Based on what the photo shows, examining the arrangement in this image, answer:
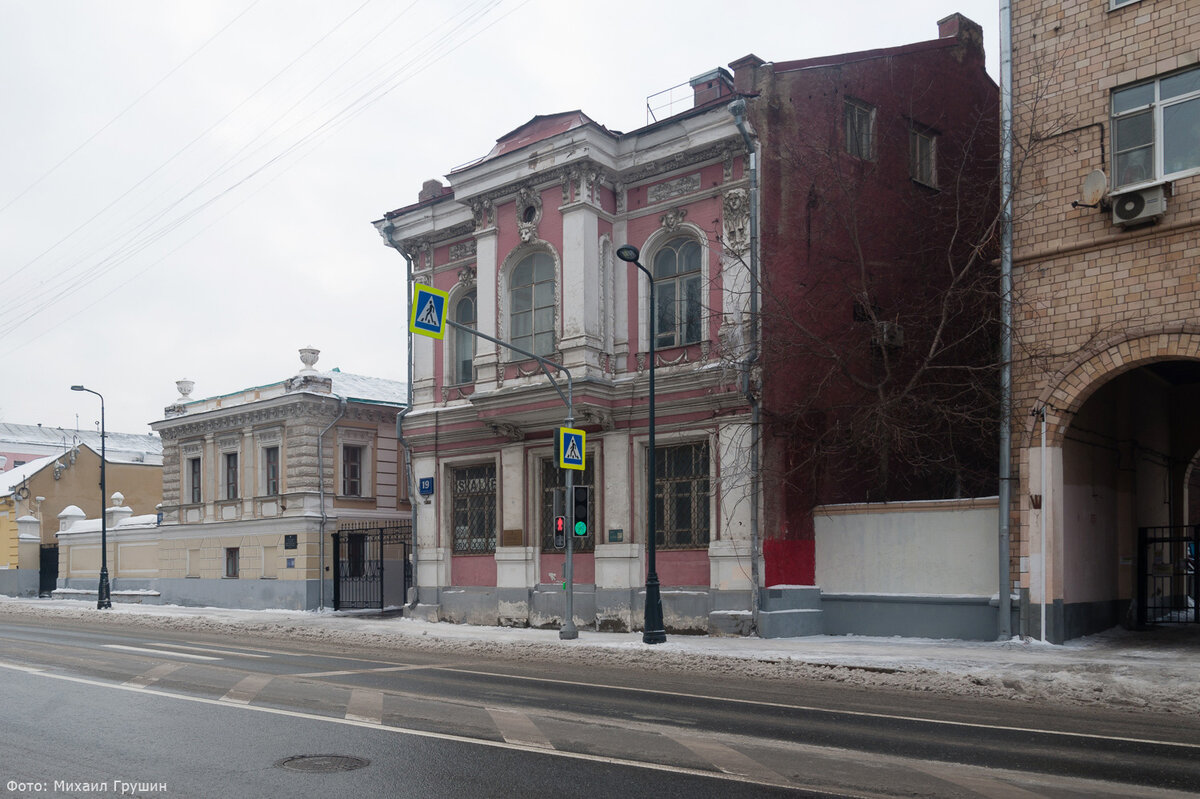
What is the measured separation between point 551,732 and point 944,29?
21.5 m

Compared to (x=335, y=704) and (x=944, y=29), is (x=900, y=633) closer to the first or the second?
(x=335, y=704)

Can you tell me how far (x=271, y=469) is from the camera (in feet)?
108

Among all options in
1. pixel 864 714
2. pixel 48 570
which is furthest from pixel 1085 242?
pixel 48 570

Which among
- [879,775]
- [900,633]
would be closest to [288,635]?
[900,633]

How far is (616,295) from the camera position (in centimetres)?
2244

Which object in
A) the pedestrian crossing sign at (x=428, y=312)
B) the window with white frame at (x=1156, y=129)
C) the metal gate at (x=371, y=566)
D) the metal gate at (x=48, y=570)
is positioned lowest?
the metal gate at (x=48, y=570)

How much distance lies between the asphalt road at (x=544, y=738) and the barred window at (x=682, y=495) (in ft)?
22.9

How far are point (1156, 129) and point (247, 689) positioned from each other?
1516 centimetres

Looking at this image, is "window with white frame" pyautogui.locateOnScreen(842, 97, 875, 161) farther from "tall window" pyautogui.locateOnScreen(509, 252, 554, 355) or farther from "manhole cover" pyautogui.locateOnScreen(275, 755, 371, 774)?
"manhole cover" pyautogui.locateOnScreen(275, 755, 371, 774)

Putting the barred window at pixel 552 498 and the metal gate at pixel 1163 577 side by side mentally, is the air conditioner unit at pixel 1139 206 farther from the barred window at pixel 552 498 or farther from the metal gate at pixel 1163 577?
the barred window at pixel 552 498

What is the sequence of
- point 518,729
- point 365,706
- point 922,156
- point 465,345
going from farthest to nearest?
point 465,345, point 922,156, point 365,706, point 518,729

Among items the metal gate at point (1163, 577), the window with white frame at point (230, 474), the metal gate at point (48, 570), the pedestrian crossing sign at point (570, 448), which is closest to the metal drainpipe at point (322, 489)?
the window with white frame at point (230, 474)

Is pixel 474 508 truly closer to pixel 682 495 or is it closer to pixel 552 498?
pixel 552 498

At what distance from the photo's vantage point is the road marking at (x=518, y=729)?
28.0 ft
